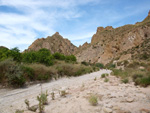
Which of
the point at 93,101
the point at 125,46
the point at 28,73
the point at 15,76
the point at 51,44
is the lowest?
the point at 93,101

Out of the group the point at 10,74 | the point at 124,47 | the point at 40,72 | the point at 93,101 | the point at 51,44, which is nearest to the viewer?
the point at 93,101

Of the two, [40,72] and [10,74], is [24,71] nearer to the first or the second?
[10,74]

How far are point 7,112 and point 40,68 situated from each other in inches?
355

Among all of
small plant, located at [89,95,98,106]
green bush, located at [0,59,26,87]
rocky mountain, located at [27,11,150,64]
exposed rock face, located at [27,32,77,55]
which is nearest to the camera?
small plant, located at [89,95,98,106]

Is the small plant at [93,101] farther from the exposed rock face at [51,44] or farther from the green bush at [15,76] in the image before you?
the exposed rock face at [51,44]

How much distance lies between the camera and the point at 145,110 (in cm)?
341

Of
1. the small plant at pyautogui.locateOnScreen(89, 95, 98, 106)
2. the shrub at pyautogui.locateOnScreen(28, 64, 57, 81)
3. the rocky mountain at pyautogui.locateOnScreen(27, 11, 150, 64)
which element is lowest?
the small plant at pyautogui.locateOnScreen(89, 95, 98, 106)

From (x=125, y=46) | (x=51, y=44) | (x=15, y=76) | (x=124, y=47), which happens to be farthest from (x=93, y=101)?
(x=51, y=44)

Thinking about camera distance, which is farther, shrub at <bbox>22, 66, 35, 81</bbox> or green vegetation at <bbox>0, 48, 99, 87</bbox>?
shrub at <bbox>22, 66, 35, 81</bbox>

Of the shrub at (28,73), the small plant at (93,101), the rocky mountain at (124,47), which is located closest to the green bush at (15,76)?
the shrub at (28,73)

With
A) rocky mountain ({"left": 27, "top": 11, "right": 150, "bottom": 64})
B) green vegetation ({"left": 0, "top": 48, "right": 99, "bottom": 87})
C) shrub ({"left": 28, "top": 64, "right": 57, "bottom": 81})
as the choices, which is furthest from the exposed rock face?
shrub ({"left": 28, "top": 64, "right": 57, "bottom": 81})

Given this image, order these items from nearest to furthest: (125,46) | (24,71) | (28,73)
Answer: (24,71), (28,73), (125,46)

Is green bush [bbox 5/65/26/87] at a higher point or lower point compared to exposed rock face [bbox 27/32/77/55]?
lower

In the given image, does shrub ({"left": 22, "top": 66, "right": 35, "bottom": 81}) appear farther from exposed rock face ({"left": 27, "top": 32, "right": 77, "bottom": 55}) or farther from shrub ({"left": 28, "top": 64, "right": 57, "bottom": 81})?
exposed rock face ({"left": 27, "top": 32, "right": 77, "bottom": 55})
